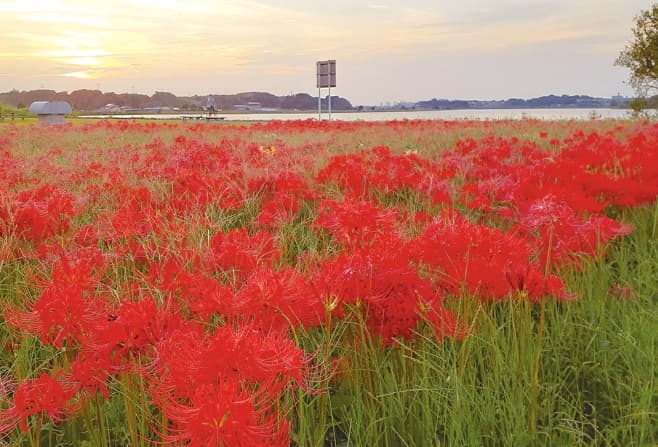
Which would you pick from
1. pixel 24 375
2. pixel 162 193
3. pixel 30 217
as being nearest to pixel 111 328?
pixel 24 375

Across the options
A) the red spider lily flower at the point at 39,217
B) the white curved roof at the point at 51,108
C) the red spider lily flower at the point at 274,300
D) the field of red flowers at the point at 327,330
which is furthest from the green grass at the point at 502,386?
the white curved roof at the point at 51,108

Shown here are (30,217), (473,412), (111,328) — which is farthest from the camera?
(30,217)

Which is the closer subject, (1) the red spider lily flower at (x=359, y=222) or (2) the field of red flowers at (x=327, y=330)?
(2) the field of red flowers at (x=327, y=330)

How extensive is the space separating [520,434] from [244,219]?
2.73m

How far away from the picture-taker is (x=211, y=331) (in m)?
1.86

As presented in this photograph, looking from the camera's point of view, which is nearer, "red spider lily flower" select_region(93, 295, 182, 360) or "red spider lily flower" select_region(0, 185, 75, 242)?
"red spider lily flower" select_region(93, 295, 182, 360)

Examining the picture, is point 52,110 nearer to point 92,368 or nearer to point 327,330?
point 92,368

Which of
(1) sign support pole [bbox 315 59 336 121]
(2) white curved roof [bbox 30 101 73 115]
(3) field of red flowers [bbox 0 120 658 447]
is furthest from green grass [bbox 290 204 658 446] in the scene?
(2) white curved roof [bbox 30 101 73 115]

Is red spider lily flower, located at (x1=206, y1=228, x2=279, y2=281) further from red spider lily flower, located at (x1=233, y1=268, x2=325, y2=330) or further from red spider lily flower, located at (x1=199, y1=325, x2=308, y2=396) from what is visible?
red spider lily flower, located at (x1=199, y1=325, x2=308, y2=396)

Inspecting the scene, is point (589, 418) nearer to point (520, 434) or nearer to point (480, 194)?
point (520, 434)

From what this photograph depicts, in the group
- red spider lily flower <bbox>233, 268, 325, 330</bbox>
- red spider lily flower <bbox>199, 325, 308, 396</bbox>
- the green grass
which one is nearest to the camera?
red spider lily flower <bbox>199, 325, 308, 396</bbox>

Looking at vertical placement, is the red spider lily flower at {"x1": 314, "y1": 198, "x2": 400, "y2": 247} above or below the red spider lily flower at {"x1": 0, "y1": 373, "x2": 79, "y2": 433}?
above

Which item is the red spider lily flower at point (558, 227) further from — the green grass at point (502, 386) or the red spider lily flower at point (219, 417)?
the red spider lily flower at point (219, 417)

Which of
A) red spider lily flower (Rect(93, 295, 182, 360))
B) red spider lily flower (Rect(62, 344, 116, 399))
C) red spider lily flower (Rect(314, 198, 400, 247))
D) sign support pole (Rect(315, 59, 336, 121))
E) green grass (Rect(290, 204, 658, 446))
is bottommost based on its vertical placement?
green grass (Rect(290, 204, 658, 446))
